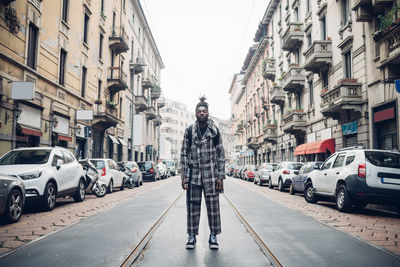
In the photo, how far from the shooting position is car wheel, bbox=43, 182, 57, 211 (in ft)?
30.6

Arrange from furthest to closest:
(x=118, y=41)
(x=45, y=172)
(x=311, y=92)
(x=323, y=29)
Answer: (x=118, y=41) < (x=311, y=92) < (x=323, y=29) < (x=45, y=172)

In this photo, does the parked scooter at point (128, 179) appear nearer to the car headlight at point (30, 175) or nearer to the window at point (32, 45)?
the window at point (32, 45)

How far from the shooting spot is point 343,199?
31.6ft

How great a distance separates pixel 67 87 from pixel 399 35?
15975 mm

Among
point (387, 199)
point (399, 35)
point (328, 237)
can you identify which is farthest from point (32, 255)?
point (399, 35)

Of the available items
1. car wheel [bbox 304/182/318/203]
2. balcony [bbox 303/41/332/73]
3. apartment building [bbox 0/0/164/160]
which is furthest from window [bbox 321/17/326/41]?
apartment building [bbox 0/0/164/160]

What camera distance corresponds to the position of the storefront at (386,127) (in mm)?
14502

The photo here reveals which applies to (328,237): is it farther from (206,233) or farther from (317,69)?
(317,69)

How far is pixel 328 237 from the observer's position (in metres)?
6.03

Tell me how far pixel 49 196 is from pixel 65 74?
12.4m

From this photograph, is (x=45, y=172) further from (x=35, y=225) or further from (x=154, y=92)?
(x=154, y=92)

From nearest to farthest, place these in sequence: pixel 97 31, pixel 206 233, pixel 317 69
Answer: pixel 206 233 < pixel 317 69 < pixel 97 31

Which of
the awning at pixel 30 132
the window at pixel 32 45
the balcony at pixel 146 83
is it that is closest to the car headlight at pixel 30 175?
the awning at pixel 30 132

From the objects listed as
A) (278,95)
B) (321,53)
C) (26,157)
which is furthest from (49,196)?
(278,95)
